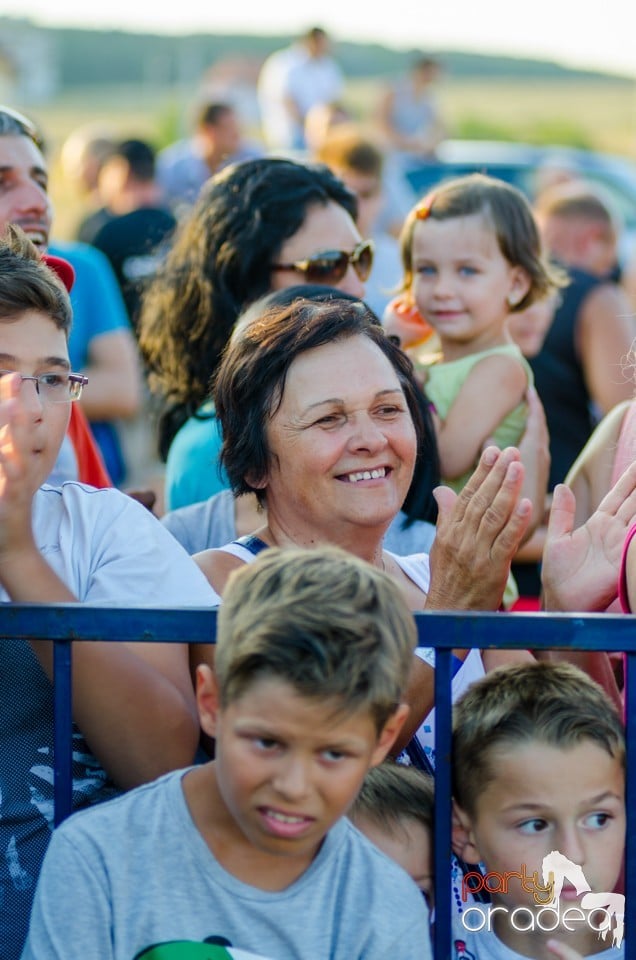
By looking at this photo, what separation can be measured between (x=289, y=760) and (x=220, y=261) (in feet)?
7.39

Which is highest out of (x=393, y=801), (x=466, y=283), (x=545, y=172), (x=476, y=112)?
(x=476, y=112)

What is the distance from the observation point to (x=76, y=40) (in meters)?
51.7

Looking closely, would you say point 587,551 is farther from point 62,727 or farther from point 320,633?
point 62,727

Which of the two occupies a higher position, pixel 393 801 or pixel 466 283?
pixel 466 283

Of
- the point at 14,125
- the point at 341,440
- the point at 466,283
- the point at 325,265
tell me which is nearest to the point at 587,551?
the point at 341,440

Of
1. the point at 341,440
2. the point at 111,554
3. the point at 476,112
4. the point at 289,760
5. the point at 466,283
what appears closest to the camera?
the point at 289,760

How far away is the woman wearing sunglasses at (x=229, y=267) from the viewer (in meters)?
3.88

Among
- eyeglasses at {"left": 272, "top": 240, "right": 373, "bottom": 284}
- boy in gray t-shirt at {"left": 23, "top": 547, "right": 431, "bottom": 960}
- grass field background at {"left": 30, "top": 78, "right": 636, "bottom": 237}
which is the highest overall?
grass field background at {"left": 30, "top": 78, "right": 636, "bottom": 237}

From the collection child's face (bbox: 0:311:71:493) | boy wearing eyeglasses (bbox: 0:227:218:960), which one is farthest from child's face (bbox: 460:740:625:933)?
child's face (bbox: 0:311:71:493)

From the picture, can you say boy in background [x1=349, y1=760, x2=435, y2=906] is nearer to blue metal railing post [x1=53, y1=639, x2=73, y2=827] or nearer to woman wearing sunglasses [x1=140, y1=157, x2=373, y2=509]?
blue metal railing post [x1=53, y1=639, x2=73, y2=827]

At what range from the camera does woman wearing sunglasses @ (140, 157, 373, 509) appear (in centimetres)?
388

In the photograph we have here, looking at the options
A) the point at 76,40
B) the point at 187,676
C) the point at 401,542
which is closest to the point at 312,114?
the point at 401,542

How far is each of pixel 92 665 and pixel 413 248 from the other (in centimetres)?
256

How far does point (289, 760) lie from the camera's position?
197 cm
